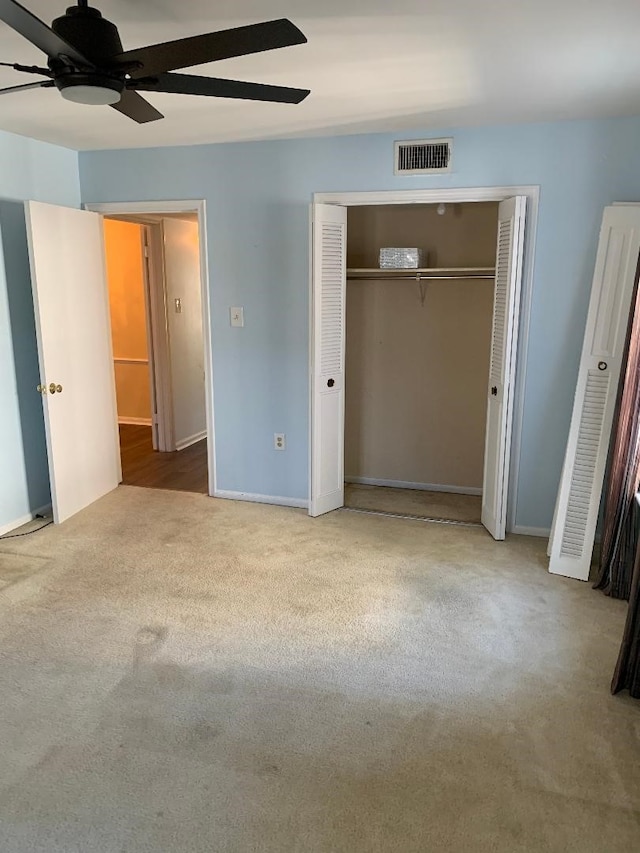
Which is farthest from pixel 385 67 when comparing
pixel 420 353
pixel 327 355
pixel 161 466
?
pixel 161 466

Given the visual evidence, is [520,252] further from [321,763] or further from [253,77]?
[321,763]

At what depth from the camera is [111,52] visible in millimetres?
1787

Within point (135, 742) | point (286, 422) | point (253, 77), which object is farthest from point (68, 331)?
point (135, 742)

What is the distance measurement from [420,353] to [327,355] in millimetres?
1008

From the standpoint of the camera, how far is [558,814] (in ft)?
6.38

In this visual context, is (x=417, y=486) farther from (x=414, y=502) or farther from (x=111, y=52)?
(x=111, y=52)

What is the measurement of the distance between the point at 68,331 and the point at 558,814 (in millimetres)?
3814

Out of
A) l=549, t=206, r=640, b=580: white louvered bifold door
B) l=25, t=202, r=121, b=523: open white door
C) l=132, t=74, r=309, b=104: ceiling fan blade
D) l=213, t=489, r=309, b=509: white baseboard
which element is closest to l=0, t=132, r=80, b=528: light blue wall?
l=25, t=202, r=121, b=523: open white door

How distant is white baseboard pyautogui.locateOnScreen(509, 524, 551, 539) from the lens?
4.05m

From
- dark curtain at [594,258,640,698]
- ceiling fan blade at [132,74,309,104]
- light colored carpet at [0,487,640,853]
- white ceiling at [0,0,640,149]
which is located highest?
white ceiling at [0,0,640,149]

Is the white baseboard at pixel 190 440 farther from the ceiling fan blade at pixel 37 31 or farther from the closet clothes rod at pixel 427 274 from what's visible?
the ceiling fan blade at pixel 37 31

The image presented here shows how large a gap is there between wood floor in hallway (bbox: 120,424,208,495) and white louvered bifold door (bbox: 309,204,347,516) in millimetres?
1050

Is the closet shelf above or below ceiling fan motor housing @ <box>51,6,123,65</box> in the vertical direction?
below

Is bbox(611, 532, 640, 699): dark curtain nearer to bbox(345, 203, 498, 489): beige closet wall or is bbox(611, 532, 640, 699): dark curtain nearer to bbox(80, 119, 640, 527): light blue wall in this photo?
bbox(80, 119, 640, 527): light blue wall
